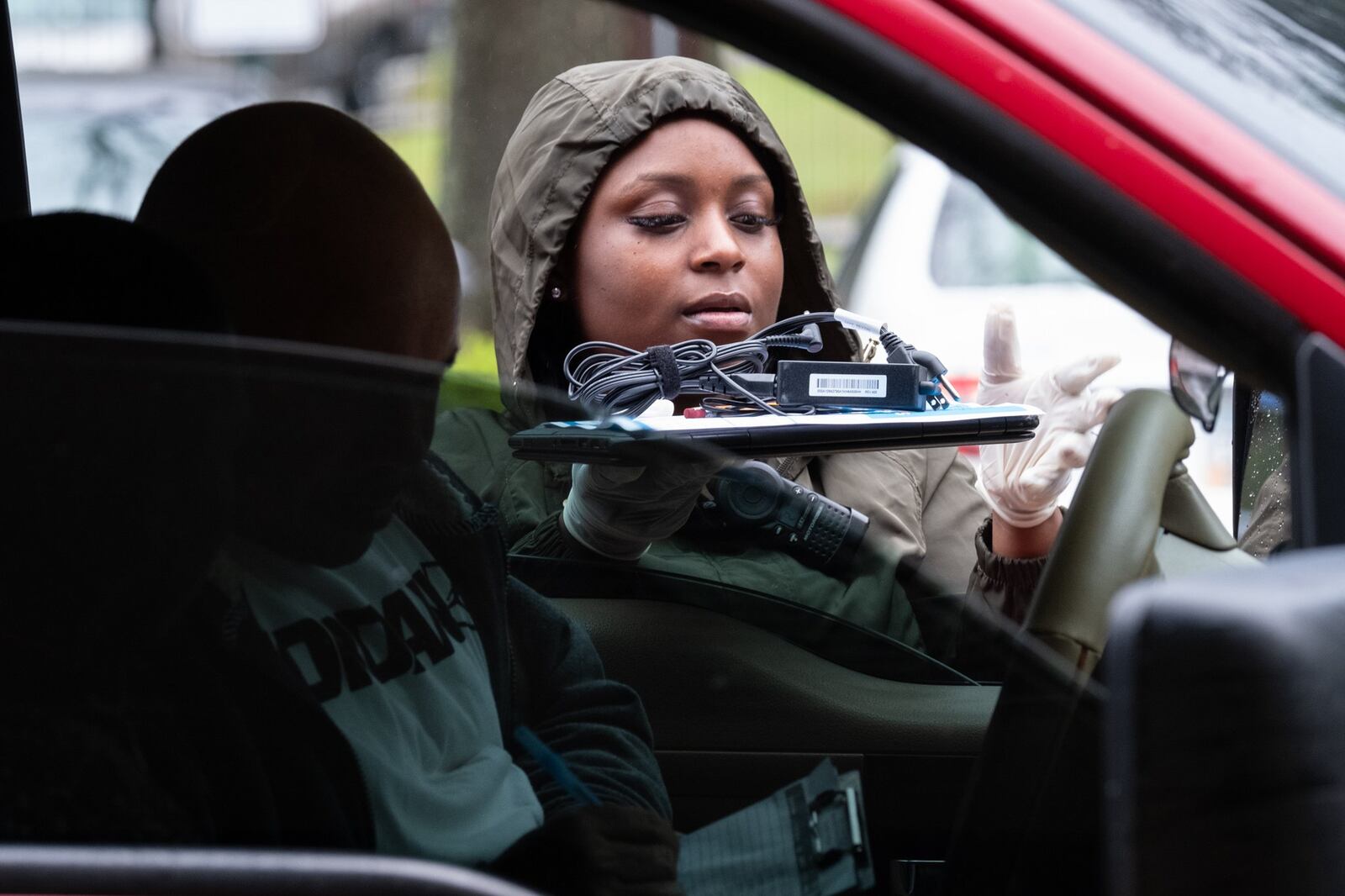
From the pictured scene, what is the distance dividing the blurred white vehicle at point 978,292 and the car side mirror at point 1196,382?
0.01 m

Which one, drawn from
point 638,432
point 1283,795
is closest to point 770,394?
point 638,432

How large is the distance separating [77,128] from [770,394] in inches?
31.3

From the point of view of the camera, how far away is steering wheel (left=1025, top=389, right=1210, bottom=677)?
136cm

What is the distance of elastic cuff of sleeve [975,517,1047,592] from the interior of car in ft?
0.14

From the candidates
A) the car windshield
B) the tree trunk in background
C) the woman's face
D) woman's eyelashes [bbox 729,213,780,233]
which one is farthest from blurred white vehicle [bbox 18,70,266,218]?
the car windshield

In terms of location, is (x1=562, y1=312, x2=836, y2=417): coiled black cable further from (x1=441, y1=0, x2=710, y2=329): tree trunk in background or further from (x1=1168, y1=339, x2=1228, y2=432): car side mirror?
(x1=1168, y1=339, x2=1228, y2=432): car side mirror

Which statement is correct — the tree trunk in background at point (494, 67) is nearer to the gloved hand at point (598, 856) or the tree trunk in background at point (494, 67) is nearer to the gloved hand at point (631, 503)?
the gloved hand at point (631, 503)

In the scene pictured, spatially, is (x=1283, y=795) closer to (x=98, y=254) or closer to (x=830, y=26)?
(x=830, y=26)

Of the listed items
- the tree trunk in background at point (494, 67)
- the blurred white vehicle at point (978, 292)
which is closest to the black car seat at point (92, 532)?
the tree trunk in background at point (494, 67)

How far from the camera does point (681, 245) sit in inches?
74.7

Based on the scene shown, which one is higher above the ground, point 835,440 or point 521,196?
point 521,196

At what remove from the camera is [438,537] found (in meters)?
1.21

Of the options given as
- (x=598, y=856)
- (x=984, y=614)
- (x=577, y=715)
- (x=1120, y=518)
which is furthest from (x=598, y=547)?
(x=1120, y=518)

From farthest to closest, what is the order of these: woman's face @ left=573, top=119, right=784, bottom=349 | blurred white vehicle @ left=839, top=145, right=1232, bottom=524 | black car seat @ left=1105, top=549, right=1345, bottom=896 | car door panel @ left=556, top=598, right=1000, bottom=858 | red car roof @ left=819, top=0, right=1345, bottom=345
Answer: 1. woman's face @ left=573, top=119, right=784, bottom=349
2. car door panel @ left=556, top=598, right=1000, bottom=858
3. blurred white vehicle @ left=839, top=145, right=1232, bottom=524
4. red car roof @ left=819, top=0, right=1345, bottom=345
5. black car seat @ left=1105, top=549, right=1345, bottom=896
